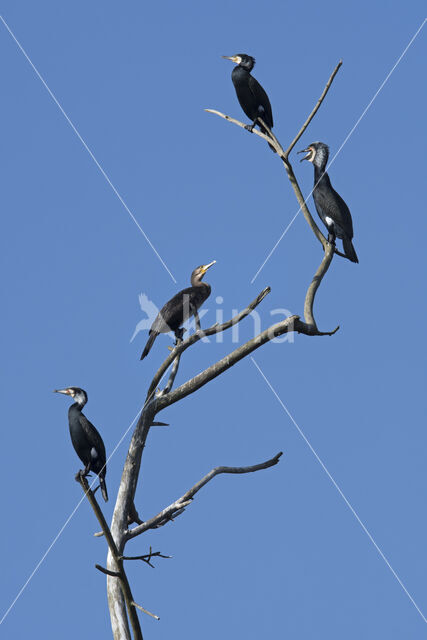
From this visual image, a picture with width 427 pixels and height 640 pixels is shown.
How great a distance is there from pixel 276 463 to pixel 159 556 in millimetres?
1032

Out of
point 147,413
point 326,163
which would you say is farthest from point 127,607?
point 326,163

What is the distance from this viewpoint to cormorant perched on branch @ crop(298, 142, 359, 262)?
30.4ft

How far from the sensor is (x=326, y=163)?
9.82 metres

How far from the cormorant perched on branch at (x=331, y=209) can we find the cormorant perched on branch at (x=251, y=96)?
141 cm

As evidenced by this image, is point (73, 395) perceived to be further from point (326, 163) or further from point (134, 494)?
point (326, 163)

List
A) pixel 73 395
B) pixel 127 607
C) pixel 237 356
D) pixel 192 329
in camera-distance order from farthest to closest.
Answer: pixel 192 329, pixel 73 395, pixel 237 356, pixel 127 607

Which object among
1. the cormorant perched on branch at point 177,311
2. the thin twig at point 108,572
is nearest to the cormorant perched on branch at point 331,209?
the cormorant perched on branch at point 177,311

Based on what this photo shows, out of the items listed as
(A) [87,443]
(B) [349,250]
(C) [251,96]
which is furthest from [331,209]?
(A) [87,443]

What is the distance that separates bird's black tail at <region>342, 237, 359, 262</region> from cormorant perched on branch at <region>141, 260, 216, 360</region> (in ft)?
4.09

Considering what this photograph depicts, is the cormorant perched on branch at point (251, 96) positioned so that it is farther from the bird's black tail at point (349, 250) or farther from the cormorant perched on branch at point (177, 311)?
the cormorant perched on branch at point (177, 311)

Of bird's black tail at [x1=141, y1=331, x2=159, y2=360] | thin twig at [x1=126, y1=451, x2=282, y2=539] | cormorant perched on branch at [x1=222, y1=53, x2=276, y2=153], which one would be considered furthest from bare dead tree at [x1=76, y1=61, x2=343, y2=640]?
cormorant perched on branch at [x1=222, y1=53, x2=276, y2=153]

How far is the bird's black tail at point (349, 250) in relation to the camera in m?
9.16

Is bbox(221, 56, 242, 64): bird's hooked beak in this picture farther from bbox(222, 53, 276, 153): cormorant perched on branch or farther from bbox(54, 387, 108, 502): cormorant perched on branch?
bbox(54, 387, 108, 502): cormorant perched on branch

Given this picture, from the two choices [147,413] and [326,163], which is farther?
[326,163]
